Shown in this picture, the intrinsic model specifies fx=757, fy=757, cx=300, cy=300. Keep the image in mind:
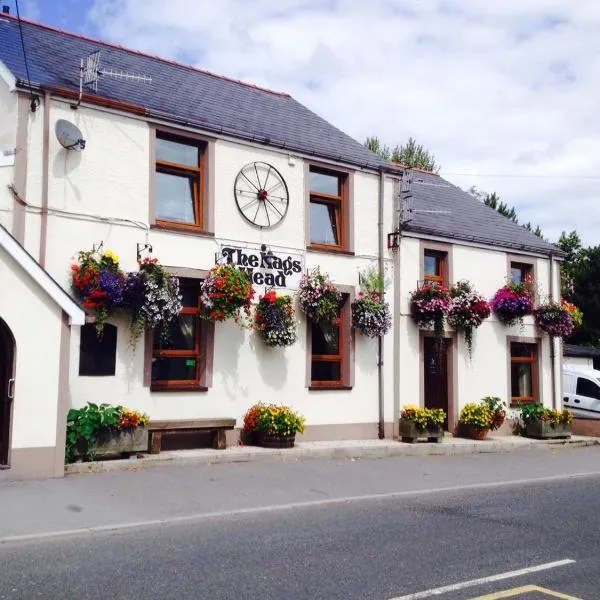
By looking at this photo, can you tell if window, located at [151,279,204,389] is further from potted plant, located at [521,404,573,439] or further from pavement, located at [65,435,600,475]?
potted plant, located at [521,404,573,439]

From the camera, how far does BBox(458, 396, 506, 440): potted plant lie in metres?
17.6

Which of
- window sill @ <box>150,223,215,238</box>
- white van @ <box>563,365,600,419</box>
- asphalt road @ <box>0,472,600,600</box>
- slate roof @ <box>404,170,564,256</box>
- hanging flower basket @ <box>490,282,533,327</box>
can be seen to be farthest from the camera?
white van @ <box>563,365,600,419</box>

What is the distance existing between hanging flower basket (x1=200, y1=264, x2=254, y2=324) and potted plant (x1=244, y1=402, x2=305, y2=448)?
6.29 feet

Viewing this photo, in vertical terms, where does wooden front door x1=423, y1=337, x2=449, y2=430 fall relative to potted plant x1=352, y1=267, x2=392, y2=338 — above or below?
below

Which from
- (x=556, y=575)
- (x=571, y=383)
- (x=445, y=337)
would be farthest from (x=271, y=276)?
(x=571, y=383)

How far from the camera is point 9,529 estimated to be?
7832mm

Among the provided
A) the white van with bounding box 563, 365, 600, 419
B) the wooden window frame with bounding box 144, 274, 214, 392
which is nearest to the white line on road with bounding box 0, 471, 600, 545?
the wooden window frame with bounding box 144, 274, 214, 392

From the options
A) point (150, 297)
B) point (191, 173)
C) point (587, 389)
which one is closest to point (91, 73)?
point (191, 173)

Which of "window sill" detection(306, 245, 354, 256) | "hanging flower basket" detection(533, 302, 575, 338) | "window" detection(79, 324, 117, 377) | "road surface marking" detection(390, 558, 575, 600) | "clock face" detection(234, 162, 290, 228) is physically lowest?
"road surface marking" detection(390, 558, 575, 600)

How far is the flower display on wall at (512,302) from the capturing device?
18.7 metres

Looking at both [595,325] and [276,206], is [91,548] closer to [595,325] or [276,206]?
[276,206]

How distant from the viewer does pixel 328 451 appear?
14.0 m

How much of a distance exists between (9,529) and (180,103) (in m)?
9.23

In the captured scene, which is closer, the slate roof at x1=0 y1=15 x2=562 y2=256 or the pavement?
the pavement
